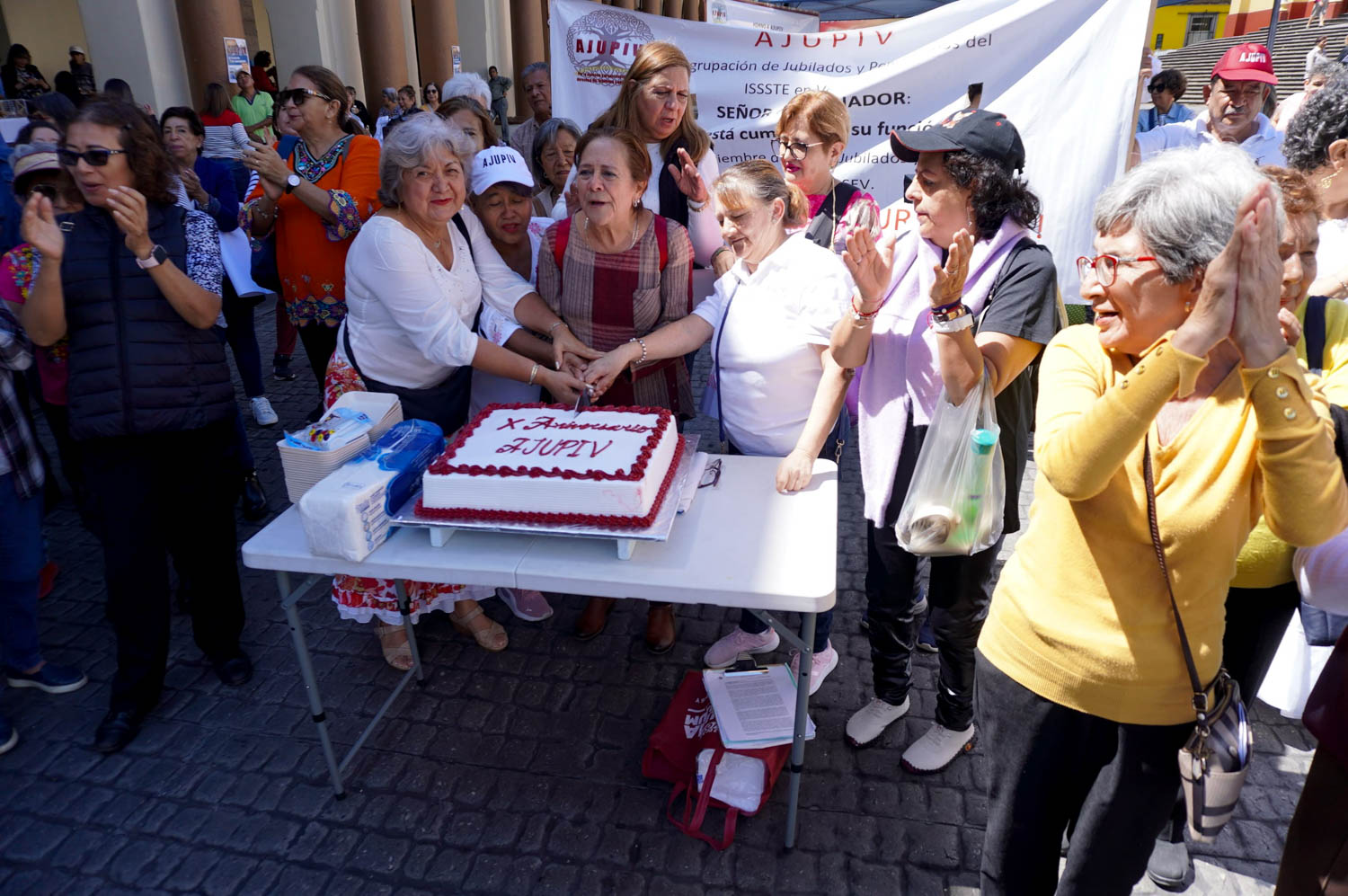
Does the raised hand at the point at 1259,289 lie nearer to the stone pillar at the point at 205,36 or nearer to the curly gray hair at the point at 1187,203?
the curly gray hair at the point at 1187,203

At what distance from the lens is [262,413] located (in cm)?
601

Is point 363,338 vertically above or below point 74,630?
above

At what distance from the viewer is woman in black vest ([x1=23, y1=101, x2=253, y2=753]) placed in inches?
110

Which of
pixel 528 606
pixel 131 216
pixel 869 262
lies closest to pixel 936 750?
pixel 869 262

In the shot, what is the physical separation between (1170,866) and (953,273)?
2.06m

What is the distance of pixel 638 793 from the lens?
9.74 ft

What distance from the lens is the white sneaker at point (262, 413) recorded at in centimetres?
600

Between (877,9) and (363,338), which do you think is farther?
(877,9)

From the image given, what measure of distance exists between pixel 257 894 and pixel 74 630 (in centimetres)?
209

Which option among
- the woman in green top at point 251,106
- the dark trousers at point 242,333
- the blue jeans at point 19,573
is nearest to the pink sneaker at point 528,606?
the blue jeans at point 19,573

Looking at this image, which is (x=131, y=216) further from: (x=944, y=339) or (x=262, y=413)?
(x=262, y=413)

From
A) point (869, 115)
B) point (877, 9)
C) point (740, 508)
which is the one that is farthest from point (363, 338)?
point (877, 9)

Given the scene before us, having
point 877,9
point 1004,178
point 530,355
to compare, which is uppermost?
point 877,9

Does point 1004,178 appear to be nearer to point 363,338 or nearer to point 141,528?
point 363,338
